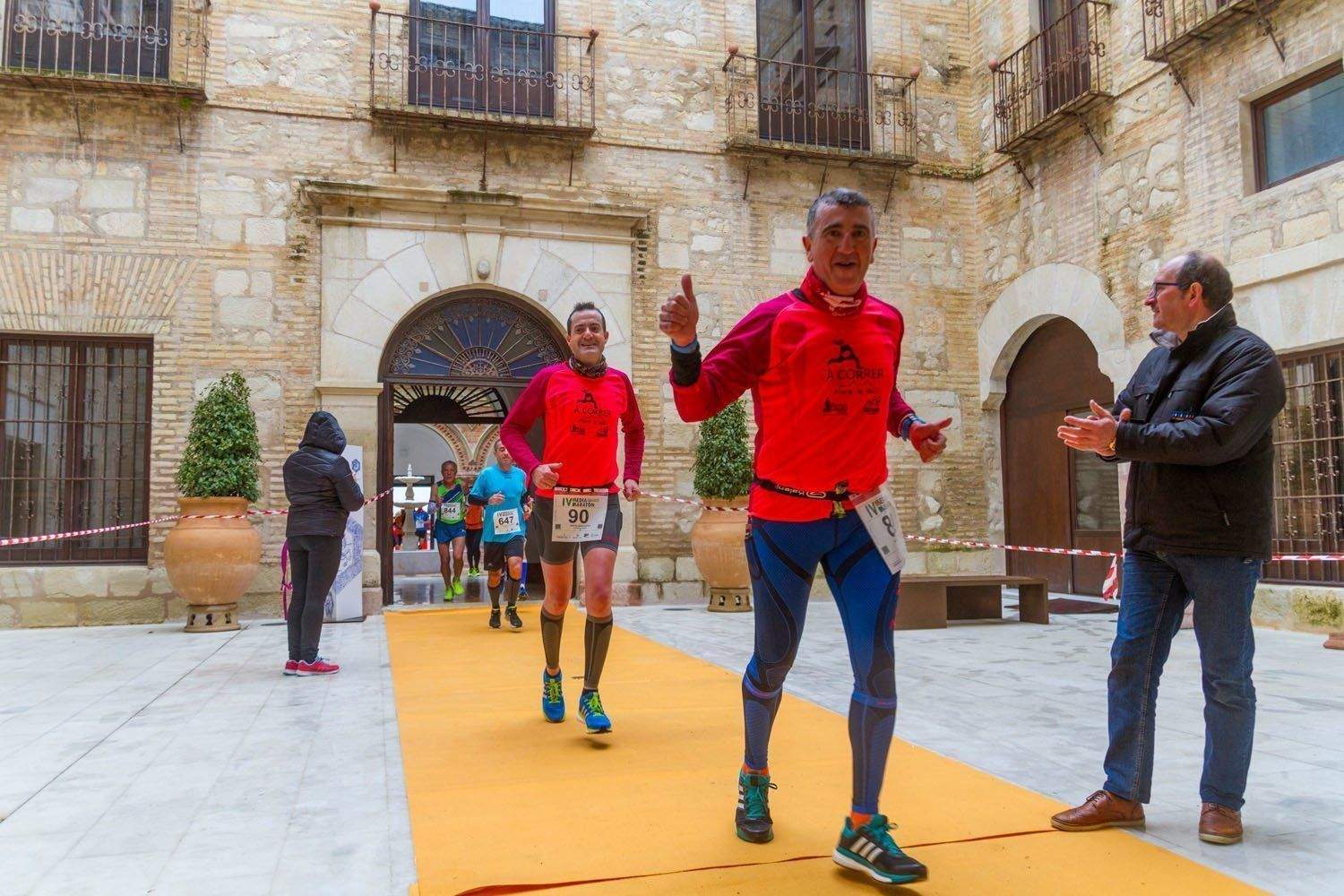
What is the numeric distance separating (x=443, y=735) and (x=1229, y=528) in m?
3.25

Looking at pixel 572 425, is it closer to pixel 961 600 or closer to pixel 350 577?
pixel 350 577

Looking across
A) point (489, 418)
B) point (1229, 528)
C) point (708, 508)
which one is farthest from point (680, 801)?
point (489, 418)

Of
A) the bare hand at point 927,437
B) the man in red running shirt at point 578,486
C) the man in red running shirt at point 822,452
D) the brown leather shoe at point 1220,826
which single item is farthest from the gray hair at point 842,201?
the brown leather shoe at point 1220,826

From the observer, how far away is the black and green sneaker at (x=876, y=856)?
2.60m

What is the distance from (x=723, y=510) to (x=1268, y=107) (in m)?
5.96

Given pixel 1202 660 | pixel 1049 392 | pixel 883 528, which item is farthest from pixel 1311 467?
pixel 883 528

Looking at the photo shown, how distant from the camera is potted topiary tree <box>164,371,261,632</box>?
855 centimetres

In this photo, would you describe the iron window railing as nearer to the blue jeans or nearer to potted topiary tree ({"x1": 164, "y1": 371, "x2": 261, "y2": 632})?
the blue jeans

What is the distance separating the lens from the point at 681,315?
271cm

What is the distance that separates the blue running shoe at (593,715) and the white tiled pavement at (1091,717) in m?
0.57

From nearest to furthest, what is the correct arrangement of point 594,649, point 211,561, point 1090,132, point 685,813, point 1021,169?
point 685,813 → point 594,649 → point 211,561 → point 1090,132 → point 1021,169

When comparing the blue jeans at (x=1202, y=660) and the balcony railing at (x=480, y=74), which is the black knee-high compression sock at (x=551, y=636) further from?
the balcony railing at (x=480, y=74)

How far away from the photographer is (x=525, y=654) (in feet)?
23.2

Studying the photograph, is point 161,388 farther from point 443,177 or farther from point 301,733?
point 301,733
